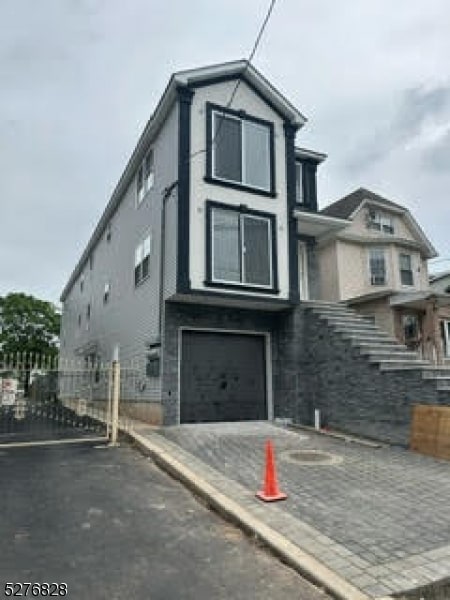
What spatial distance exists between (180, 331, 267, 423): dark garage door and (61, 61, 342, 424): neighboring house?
0.09 ft

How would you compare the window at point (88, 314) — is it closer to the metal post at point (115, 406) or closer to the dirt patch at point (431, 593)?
the metal post at point (115, 406)

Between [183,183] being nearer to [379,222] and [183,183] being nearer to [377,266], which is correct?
[377,266]

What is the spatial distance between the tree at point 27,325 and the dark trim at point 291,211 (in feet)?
98.3

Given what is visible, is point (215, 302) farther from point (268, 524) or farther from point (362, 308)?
point (268, 524)

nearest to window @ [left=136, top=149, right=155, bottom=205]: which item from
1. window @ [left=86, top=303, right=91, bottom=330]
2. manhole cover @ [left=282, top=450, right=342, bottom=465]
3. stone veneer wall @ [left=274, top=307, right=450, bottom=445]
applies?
stone veneer wall @ [left=274, top=307, right=450, bottom=445]

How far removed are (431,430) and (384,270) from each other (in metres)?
12.8

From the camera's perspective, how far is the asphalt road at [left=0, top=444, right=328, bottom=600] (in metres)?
3.90

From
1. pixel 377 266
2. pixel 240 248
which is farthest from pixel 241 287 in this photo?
pixel 377 266

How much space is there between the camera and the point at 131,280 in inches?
644

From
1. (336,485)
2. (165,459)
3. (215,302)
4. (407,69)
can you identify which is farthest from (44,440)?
(407,69)

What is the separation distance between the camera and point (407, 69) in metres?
9.12

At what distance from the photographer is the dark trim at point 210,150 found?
1284 centimetres

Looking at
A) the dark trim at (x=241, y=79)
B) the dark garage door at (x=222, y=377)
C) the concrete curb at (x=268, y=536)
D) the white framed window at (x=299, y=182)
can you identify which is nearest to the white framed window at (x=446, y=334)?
the white framed window at (x=299, y=182)

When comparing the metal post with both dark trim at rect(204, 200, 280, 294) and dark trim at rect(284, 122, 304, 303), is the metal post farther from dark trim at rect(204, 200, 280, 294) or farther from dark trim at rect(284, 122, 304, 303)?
dark trim at rect(284, 122, 304, 303)
